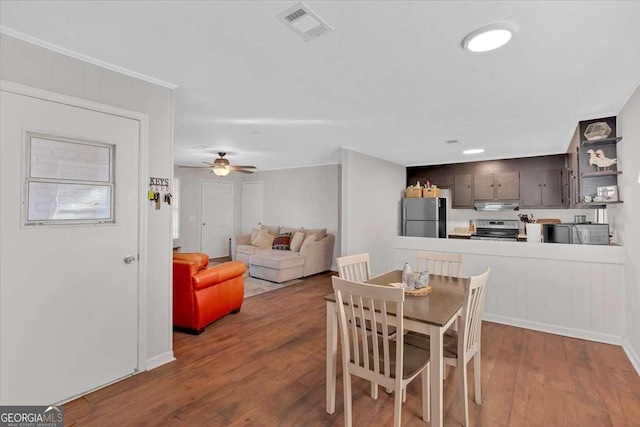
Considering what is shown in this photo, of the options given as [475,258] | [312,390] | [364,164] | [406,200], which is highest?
[364,164]

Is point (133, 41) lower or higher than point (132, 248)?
higher

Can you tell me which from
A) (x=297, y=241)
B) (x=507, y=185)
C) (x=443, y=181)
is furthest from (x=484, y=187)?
(x=297, y=241)

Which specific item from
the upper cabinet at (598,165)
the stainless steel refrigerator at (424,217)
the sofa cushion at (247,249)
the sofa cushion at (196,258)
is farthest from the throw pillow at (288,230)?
the upper cabinet at (598,165)

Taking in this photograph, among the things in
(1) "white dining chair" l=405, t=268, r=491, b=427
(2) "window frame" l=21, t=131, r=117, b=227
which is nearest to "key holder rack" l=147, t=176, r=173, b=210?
(2) "window frame" l=21, t=131, r=117, b=227

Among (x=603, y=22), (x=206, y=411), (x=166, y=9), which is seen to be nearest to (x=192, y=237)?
(x=206, y=411)

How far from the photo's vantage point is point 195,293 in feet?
10.7

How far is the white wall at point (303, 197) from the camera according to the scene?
688 cm

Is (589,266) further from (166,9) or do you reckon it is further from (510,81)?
(166,9)

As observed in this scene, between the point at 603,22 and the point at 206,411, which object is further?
the point at 206,411

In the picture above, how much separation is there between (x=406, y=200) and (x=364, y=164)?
159cm

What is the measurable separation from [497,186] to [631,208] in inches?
129

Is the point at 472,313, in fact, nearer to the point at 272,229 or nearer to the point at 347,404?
the point at 347,404

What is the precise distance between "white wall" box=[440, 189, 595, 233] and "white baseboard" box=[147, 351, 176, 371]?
5.80 meters

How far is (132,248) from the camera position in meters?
2.45
